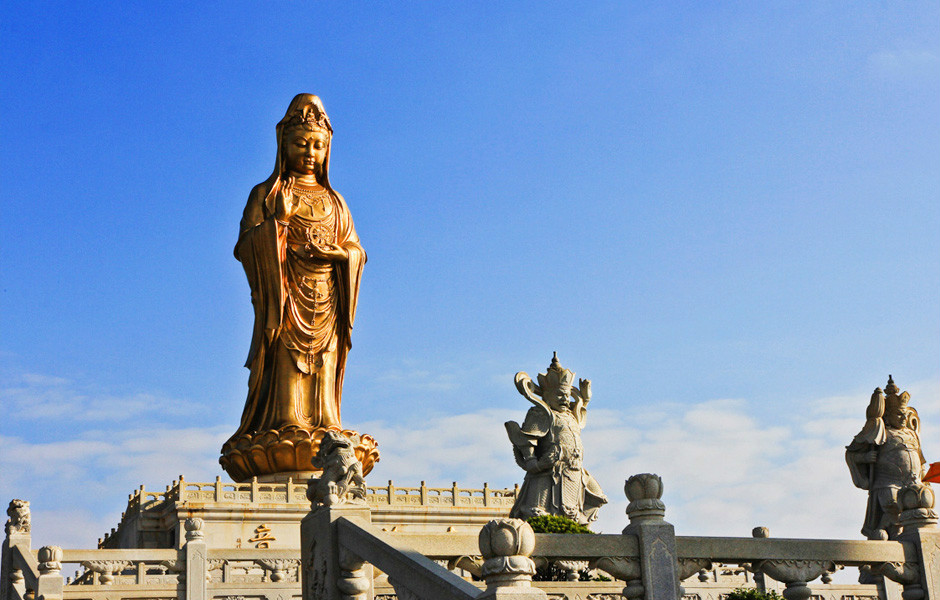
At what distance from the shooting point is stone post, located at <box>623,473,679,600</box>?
6.18 metres

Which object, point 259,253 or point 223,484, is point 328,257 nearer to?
point 259,253

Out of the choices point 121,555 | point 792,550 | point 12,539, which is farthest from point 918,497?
point 12,539

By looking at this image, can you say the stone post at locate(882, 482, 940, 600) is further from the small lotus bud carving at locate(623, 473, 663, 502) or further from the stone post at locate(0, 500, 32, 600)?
the stone post at locate(0, 500, 32, 600)

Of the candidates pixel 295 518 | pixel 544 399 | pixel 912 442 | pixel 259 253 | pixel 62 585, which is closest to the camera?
pixel 62 585

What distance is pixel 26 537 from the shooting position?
10758mm

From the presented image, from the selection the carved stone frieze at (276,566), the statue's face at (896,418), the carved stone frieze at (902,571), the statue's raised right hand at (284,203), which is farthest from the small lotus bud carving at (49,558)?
the statue's raised right hand at (284,203)

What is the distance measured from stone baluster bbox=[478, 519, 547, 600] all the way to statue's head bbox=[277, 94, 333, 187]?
17.0 m

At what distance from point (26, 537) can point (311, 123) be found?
12.2 m

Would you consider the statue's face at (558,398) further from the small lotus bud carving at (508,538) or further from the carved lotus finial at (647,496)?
the small lotus bud carving at (508,538)

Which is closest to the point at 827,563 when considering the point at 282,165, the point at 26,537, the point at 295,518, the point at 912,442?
the point at 912,442

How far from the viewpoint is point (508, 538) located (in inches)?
200

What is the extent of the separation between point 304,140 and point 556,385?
33.8 feet

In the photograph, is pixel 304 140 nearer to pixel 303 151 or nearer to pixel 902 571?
pixel 303 151

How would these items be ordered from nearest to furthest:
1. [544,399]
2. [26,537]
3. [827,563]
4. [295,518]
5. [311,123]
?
[827,563] → [26,537] → [544,399] → [295,518] → [311,123]
